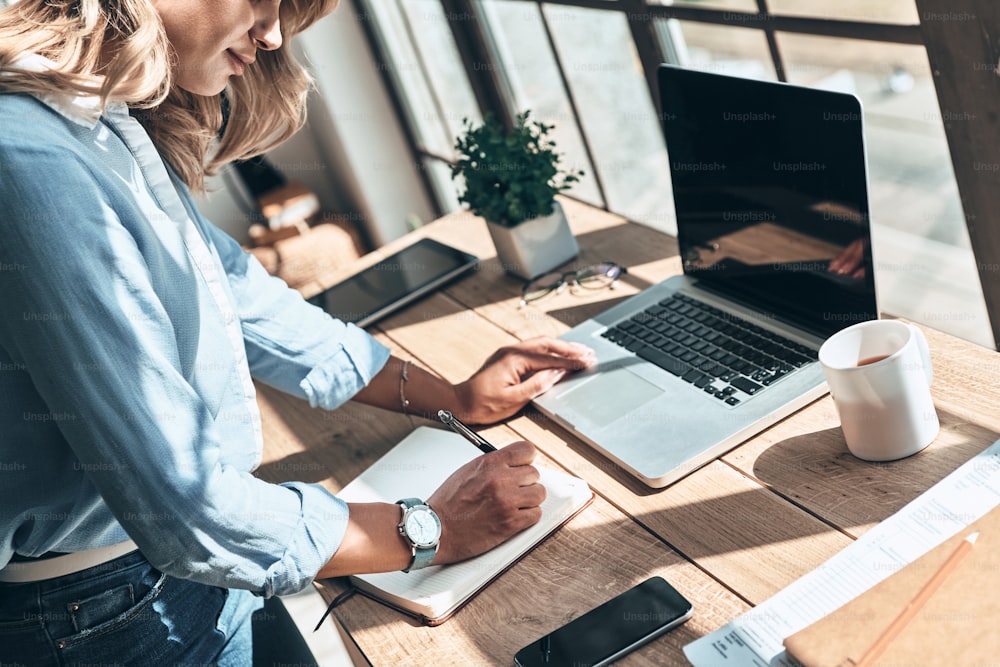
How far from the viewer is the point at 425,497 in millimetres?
1197

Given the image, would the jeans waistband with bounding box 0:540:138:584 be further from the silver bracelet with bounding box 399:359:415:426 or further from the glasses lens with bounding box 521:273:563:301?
the glasses lens with bounding box 521:273:563:301

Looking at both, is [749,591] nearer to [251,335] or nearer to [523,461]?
[523,461]

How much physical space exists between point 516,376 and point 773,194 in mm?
427

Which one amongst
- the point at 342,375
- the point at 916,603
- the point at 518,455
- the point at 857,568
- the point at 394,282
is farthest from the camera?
the point at 394,282

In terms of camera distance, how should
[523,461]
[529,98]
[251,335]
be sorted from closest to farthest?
[523,461] < [251,335] < [529,98]

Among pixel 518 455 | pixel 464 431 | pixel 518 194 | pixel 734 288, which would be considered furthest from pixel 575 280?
pixel 518 455

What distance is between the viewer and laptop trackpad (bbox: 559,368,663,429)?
1229mm

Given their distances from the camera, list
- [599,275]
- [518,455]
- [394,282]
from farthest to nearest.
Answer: [394,282]
[599,275]
[518,455]

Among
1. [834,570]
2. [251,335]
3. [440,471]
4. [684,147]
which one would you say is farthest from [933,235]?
[251,335]

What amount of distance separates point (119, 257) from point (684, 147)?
81 centimetres

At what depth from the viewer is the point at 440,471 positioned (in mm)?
1243

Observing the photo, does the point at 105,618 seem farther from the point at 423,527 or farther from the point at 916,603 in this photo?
the point at 916,603

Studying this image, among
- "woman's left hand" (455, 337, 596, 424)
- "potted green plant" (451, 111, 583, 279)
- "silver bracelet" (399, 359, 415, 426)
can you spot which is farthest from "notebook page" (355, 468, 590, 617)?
"potted green plant" (451, 111, 583, 279)

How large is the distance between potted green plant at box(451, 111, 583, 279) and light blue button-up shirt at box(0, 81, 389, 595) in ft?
2.12
